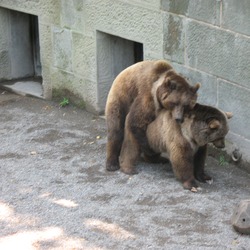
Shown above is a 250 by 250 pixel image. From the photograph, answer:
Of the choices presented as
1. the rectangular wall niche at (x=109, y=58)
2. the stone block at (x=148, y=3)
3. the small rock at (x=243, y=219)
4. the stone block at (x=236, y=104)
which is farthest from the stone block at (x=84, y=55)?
the small rock at (x=243, y=219)

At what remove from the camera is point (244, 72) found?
834 centimetres

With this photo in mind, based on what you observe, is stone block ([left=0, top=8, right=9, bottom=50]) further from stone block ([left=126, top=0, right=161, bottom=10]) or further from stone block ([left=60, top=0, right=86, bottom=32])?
stone block ([left=126, top=0, right=161, bottom=10])

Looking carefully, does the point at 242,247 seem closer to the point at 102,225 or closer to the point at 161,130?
the point at 102,225

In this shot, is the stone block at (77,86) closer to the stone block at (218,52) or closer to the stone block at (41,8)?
the stone block at (41,8)

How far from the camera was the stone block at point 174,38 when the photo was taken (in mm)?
8977

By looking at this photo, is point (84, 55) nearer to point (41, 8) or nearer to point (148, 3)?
point (41, 8)

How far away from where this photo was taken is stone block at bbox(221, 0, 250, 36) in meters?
8.14

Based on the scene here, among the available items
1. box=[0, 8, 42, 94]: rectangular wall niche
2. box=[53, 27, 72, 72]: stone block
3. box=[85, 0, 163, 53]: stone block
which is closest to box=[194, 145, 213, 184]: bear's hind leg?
box=[85, 0, 163, 53]: stone block

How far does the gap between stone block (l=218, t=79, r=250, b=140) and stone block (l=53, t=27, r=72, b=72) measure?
261 centimetres

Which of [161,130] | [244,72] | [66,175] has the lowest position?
[66,175]

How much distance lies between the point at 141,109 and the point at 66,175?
1.09 metres

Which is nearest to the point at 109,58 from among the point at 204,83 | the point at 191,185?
the point at 204,83

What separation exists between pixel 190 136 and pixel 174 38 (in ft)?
4.73

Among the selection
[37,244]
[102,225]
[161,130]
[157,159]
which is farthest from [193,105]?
[37,244]
